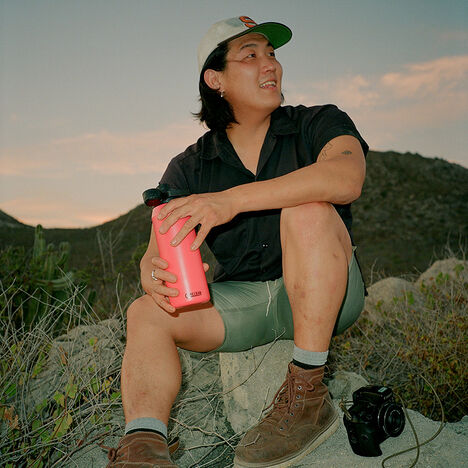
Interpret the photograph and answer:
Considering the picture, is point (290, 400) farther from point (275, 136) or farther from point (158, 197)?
point (275, 136)

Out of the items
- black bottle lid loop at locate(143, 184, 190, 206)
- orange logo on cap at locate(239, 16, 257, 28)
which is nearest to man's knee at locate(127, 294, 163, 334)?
black bottle lid loop at locate(143, 184, 190, 206)

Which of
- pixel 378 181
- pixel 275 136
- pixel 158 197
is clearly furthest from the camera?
pixel 378 181

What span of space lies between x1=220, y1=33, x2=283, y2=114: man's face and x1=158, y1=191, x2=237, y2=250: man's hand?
1.01 meters

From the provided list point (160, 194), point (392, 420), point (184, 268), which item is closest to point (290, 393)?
point (392, 420)

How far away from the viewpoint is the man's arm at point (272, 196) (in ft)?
6.44

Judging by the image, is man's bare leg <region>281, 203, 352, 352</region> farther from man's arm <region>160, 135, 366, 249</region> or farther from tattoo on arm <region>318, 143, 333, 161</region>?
tattoo on arm <region>318, 143, 333, 161</region>

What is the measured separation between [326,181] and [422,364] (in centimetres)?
231

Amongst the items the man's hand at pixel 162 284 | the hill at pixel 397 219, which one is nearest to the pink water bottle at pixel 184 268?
the man's hand at pixel 162 284

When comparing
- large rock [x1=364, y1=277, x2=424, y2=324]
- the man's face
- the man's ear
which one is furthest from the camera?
large rock [x1=364, y1=277, x2=424, y2=324]

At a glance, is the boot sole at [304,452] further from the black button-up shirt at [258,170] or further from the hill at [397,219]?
the hill at [397,219]

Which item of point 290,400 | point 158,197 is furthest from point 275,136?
point 290,400

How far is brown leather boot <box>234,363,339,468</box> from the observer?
6.68 ft

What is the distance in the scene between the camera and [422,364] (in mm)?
3736

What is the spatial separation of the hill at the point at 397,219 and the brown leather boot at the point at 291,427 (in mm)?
18565
